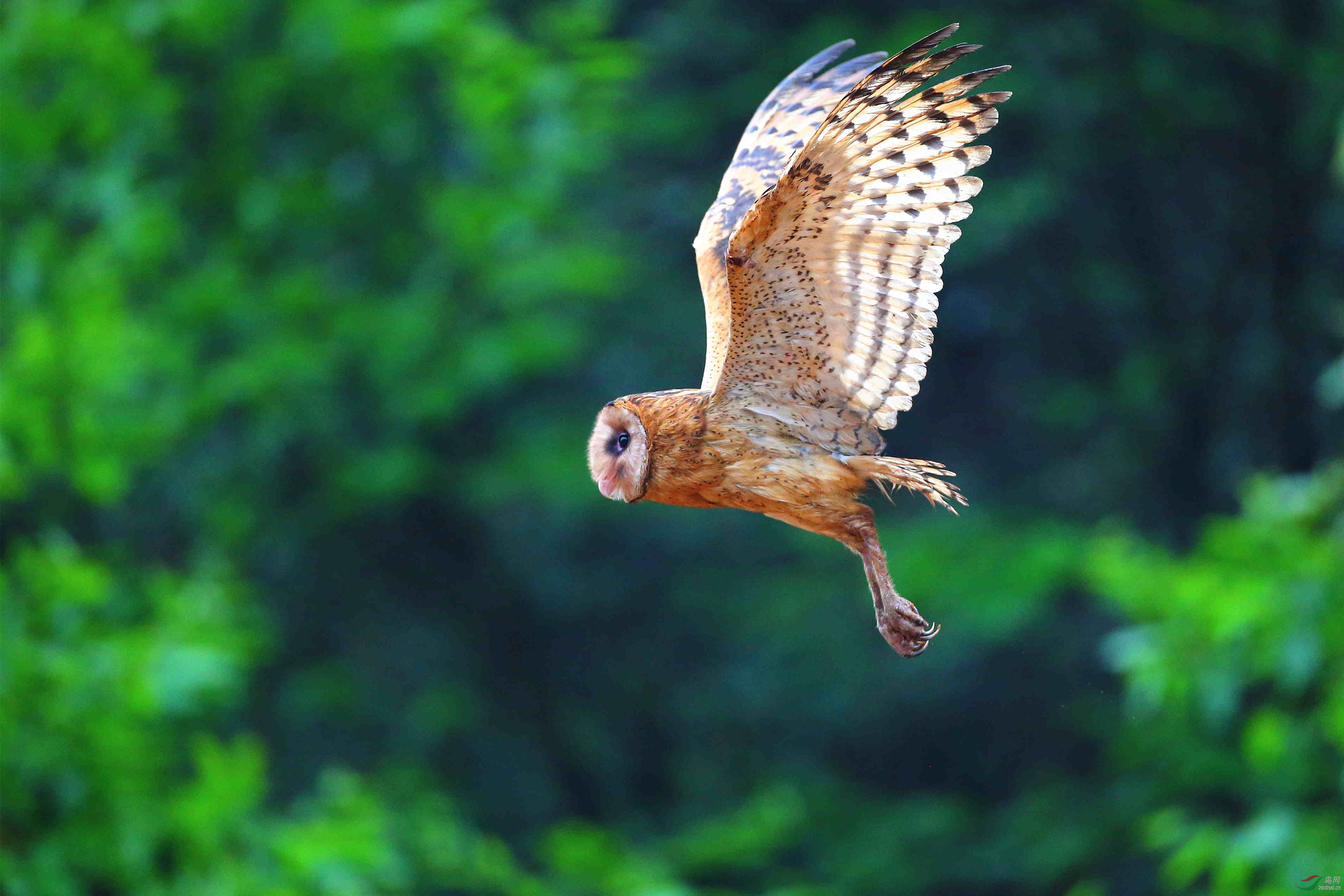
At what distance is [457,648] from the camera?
28.7ft

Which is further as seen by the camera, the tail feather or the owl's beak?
the tail feather

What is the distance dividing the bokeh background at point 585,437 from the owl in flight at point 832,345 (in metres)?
4.05

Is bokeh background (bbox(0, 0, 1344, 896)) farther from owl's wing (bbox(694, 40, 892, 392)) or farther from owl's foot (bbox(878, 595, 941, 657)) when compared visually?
owl's foot (bbox(878, 595, 941, 657))

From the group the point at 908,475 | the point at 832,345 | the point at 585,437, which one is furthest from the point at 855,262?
the point at 585,437

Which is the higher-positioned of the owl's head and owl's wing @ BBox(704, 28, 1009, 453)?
owl's wing @ BBox(704, 28, 1009, 453)

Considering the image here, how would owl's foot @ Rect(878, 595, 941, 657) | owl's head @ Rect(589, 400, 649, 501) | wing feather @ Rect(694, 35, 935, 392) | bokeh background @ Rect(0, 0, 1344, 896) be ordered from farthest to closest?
1. bokeh background @ Rect(0, 0, 1344, 896)
2. wing feather @ Rect(694, 35, 935, 392)
3. owl's foot @ Rect(878, 595, 941, 657)
4. owl's head @ Rect(589, 400, 649, 501)

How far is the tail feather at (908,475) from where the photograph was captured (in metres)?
1.72

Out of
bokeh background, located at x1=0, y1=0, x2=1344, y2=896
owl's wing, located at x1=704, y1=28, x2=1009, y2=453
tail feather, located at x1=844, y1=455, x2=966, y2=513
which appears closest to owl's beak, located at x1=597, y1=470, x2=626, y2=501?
owl's wing, located at x1=704, y1=28, x2=1009, y2=453

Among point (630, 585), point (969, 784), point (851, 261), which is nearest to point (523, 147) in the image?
point (630, 585)

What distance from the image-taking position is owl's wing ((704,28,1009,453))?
5.19 ft

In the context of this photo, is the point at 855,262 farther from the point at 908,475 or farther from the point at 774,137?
the point at 774,137

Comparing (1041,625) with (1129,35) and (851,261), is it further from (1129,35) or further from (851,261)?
(851,261)

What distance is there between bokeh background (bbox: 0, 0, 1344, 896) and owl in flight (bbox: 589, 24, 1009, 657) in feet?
13.3

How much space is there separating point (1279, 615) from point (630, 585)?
4.79 meters
